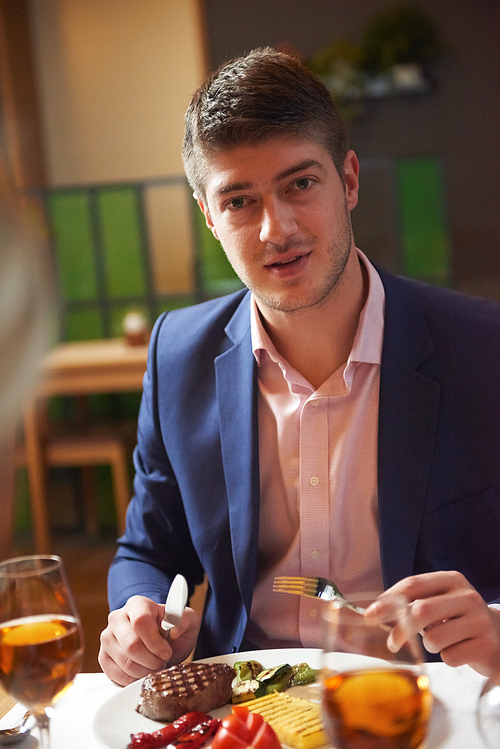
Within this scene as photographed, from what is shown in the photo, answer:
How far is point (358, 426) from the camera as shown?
4.08ft

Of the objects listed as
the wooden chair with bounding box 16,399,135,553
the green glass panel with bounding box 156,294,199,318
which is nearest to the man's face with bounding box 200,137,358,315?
the wooden chair with bounding box 16,399,135,553

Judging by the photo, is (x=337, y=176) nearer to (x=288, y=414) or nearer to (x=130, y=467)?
(x=288, y=414)

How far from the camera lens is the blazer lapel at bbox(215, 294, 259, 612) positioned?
1.22m

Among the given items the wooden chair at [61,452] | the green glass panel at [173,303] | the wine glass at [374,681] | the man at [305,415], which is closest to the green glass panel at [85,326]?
the green glass panel at [173,303]

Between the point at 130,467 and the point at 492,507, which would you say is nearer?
the point at 492,507

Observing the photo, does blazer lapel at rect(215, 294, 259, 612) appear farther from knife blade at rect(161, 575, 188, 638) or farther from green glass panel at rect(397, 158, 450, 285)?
green glass panel at rect(397, 158, 450, 285)

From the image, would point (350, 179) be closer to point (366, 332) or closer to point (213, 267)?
point (366, 332)

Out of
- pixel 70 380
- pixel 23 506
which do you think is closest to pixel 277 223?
pixel 70 380

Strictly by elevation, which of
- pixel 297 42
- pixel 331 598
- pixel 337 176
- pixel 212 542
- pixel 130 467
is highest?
pixel 297 42

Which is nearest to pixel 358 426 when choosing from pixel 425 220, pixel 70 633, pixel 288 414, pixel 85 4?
pixel 288 414

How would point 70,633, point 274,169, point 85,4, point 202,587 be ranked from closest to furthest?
point 70,633 < point 274,169 < point 202,587 < point 85,4

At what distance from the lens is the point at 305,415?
125 centimetres

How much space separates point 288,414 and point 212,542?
0.24 m

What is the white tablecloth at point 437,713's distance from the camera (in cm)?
72
